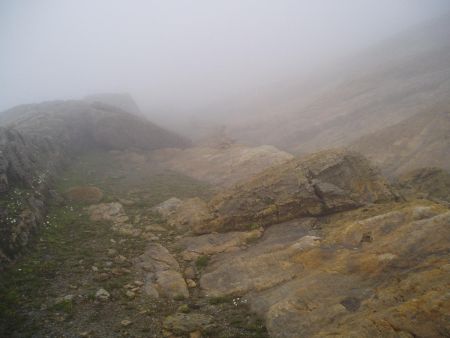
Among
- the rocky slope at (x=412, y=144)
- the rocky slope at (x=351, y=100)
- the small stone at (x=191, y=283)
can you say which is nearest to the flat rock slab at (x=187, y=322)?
the small stone at (x=191, y=283)

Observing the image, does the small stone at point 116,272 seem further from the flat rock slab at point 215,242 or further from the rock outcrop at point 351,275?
the rock outcrop at point 351,275

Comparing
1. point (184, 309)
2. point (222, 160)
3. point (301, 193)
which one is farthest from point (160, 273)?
point (222, 160)

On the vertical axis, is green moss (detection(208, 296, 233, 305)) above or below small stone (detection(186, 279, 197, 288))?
above

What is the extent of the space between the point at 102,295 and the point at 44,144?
Result: 3058 cm

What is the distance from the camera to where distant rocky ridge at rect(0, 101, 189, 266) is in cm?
2110

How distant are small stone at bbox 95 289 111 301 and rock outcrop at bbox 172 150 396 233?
844 centimetres

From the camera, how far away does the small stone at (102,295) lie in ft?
53.5

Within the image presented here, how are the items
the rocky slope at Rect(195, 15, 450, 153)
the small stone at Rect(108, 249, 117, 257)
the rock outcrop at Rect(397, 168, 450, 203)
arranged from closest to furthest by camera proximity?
the small stone at Rect(108, 249, 117, 257) < the rock outcrop at Rect(397, 168, 450, 203) < the rocky slope at Rect(195, 15, 450, 153)

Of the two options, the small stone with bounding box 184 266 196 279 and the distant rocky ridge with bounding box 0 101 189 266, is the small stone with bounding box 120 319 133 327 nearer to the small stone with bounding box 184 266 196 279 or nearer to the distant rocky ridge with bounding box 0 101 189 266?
the small stone with bounding box 184 266 196 279

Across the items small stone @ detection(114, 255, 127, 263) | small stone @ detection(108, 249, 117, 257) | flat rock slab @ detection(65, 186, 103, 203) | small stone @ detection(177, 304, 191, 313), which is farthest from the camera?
flat rock slab @ detection(65, 186, 103, 203)

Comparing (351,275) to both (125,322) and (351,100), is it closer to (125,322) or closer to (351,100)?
(125,322)

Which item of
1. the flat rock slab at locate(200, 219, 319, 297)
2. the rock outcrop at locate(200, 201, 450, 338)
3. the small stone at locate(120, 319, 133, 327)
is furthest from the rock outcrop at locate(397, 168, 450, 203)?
the small stone at locate(120, 319, 133, 327)

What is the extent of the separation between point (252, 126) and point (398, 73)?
3457 centimetres

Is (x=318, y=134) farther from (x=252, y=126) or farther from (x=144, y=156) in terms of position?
(x=144, y=156)
